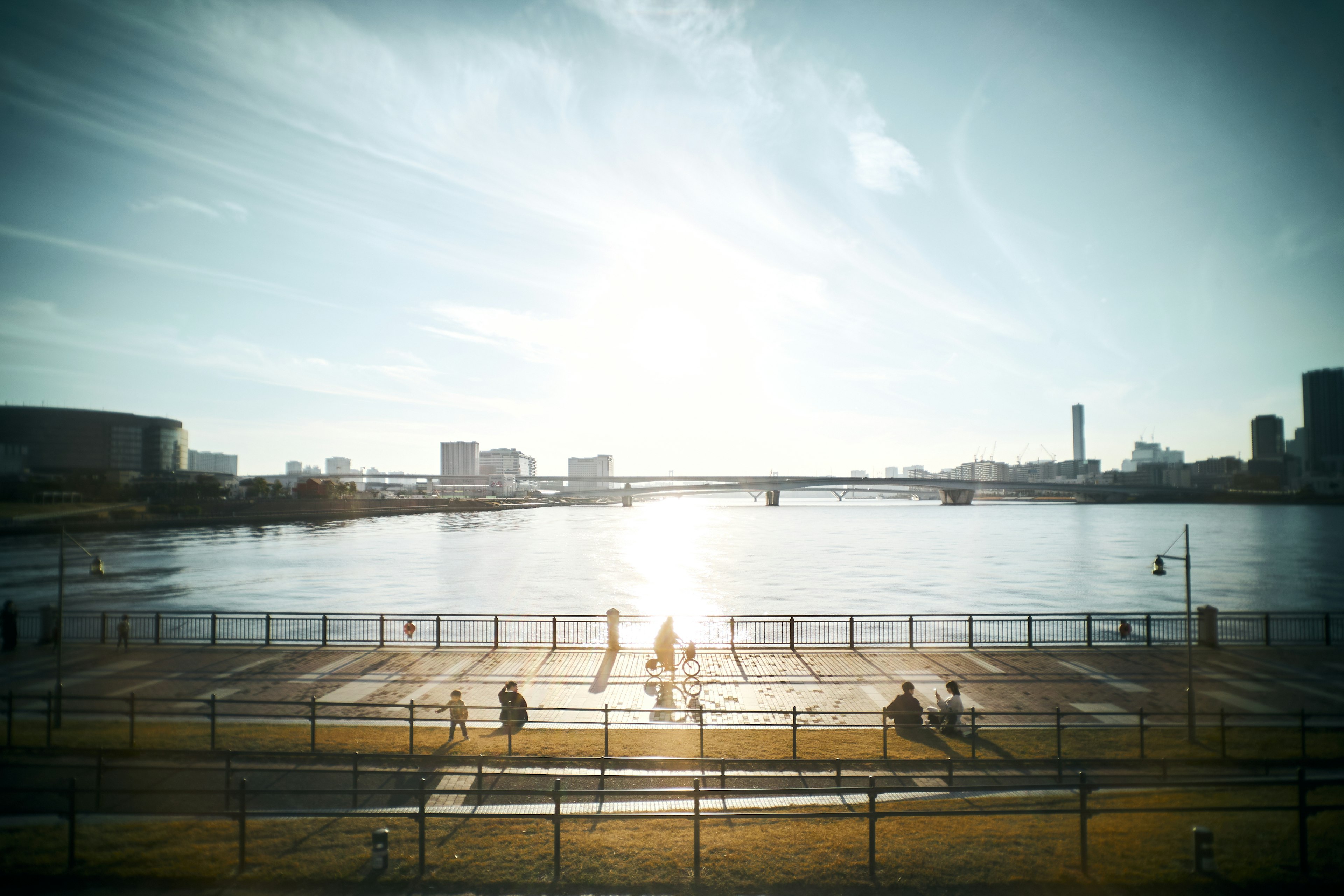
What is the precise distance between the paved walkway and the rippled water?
21463mm

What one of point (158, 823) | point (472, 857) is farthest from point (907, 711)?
point (158, 823)

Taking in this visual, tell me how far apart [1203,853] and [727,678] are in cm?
1363

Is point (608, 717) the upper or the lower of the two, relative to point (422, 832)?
lower

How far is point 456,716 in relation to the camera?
549 inches

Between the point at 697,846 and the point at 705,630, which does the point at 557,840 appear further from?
the point at 705,630

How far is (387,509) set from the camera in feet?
536

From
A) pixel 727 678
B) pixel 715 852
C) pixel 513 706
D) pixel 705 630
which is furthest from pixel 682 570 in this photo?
pixel 715 852

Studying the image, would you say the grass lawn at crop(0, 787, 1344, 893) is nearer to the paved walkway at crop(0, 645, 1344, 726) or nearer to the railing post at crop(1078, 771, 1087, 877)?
the railing post at crop(1078, 771, 1087, 877)

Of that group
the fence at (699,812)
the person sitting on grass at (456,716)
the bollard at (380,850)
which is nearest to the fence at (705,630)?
the person sitting on grass at (456,716)

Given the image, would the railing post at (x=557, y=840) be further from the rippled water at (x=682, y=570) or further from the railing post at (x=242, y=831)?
the rippled water at (x=682, y=570)

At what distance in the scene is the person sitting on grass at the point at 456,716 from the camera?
1390 cm

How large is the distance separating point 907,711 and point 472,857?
944 centimetres

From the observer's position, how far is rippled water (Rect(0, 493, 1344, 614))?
49.4 meters

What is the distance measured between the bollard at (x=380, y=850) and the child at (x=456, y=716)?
16.9 ft
